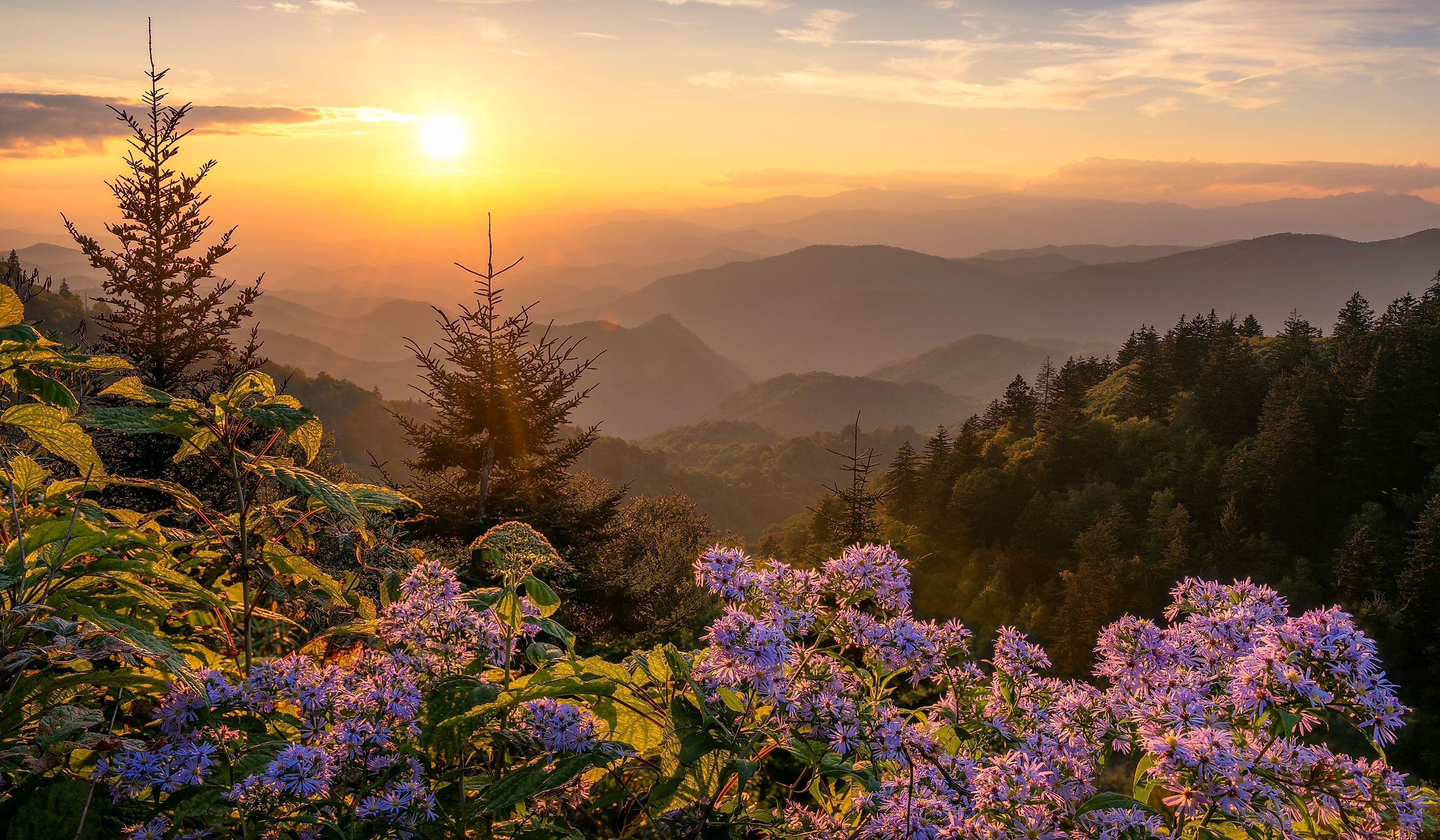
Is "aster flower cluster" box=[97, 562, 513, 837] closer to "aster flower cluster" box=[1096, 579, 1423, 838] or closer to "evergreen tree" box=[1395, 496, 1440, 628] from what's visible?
"aster flower cluster" box=[1096, 579, 1423, 838]

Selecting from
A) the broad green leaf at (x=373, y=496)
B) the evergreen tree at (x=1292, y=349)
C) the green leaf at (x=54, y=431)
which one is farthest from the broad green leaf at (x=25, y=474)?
the evergreen tree at (x=1292, y=349)

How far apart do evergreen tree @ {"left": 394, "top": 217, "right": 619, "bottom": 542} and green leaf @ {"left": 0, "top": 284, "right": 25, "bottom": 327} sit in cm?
1486

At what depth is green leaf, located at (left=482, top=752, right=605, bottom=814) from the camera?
1.65 metres

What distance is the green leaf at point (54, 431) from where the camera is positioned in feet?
6.70

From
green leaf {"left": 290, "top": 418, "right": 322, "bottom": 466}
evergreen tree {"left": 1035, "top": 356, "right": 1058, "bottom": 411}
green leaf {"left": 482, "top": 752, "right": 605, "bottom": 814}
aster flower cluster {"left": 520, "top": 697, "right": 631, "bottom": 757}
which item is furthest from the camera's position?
evergreen tree {"left": 1035, "top": 356, "right": 1058, "bottom": 411}

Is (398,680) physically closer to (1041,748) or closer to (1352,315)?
(1041,748)

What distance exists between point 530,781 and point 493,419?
55.0 feet

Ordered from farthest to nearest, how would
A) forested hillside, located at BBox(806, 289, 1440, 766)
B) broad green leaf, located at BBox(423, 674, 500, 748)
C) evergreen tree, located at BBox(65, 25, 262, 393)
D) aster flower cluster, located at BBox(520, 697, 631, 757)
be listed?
1. forested hillside, located at BBox(806, 289, 1440, 766)
2. evergreen tree, located at BBox(65, 25, 262, 393)
3. aster flower cluster, located at BBox(520, 697, 631, 757)
4. broad green leaf, located at BBox(423, 674, 500, 748)

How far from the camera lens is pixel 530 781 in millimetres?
1720

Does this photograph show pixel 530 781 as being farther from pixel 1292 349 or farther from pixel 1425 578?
pixel 1292 349

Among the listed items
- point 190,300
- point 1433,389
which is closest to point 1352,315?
point 1433,389

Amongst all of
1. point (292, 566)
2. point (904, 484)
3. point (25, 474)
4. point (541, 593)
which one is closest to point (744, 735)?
point (541, 593)

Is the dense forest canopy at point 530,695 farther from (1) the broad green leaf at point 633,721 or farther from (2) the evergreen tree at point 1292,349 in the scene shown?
(2) the evergreen tree at point 1292,349

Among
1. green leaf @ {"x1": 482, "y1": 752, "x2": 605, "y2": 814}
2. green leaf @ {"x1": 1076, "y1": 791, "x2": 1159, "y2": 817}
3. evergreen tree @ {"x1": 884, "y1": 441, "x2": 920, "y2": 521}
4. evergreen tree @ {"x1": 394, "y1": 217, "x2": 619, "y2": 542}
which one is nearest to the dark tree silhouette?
evergreen tree @ {"x1": 394, "y1": 217, "x2": 619, "y2": 542}
